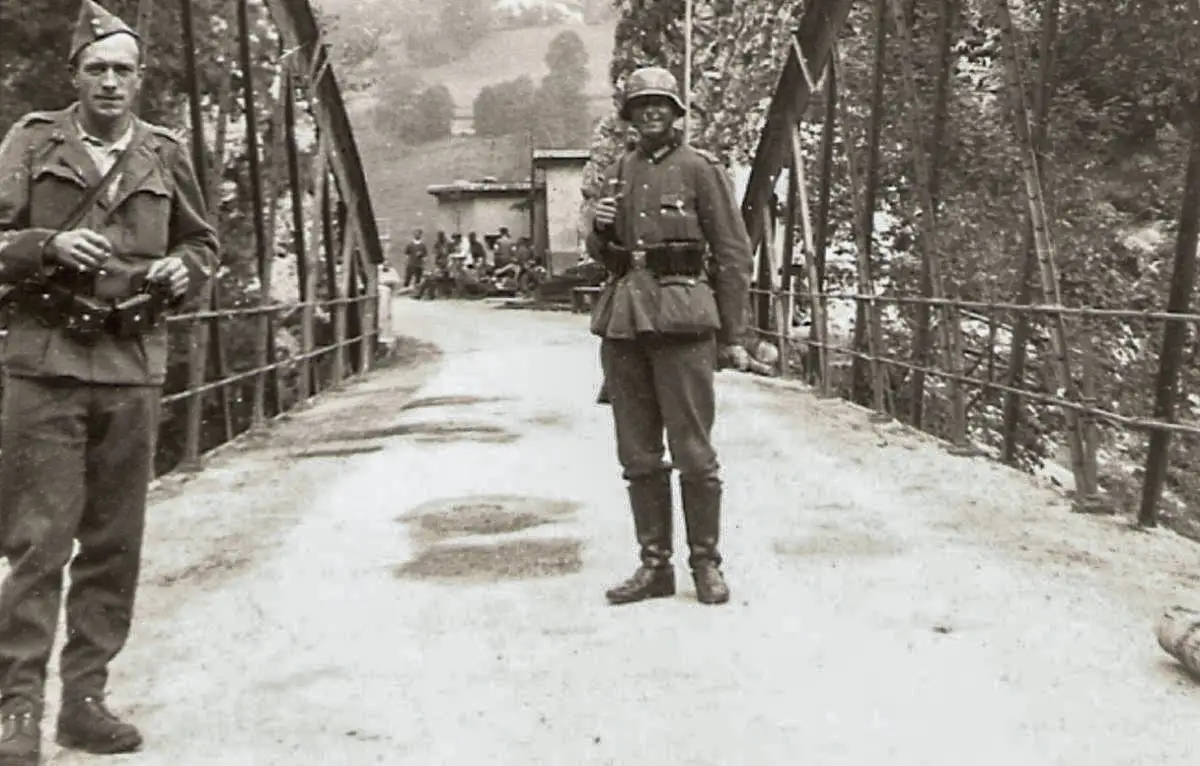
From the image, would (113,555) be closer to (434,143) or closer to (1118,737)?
(1118,737)

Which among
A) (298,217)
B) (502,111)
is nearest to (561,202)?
(298,217)

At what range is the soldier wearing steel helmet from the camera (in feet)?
16.8

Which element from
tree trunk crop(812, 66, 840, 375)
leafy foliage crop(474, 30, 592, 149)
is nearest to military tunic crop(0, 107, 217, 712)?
tree trunk crop(812, 66, 840, 375)

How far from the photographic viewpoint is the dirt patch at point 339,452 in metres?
9.70

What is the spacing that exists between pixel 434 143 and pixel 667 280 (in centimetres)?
9561

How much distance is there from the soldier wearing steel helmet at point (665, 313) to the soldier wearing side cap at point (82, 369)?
1.82 meters

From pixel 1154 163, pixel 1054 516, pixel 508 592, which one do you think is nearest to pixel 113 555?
pixel 508 592

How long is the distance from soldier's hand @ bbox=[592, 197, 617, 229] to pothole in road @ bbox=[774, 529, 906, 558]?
160 cm

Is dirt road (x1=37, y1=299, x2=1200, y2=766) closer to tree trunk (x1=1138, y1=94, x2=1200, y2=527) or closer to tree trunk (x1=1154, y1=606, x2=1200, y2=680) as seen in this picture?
tree trunk (x1=1154, y1=606, x2=1200, y2=680)

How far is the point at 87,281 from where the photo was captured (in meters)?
3.49

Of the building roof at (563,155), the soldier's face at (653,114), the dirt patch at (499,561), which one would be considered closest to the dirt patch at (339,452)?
the dirt patch at (499,561)

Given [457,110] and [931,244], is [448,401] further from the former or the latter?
[457,110]

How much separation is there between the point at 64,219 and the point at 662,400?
223cm

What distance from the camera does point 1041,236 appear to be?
7.80 metres
